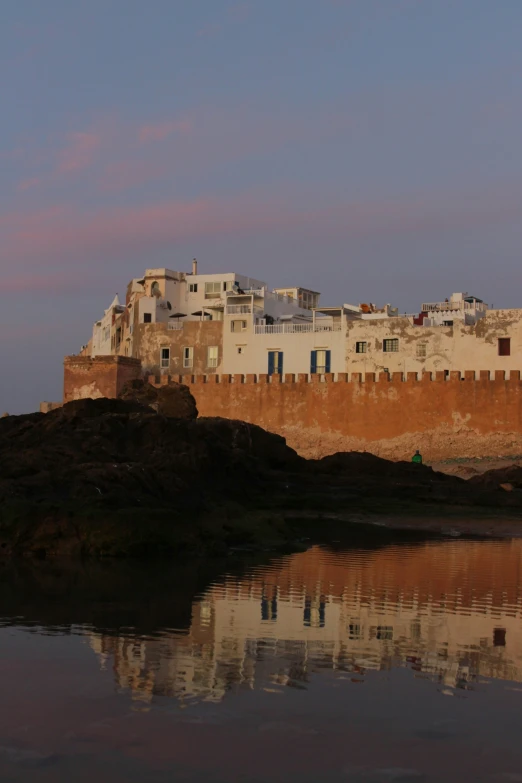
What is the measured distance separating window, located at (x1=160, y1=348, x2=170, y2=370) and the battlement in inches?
113

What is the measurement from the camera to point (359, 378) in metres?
42.9

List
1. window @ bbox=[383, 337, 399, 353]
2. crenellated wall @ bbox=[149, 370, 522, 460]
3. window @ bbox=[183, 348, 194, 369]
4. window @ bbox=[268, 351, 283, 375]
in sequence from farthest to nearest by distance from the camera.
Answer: window @ bbox=[183, 348, 194, 369] < window @ bbox=[268, 351, 283, 375] < window @ bbox=[383, 337, 399, 353] < crenellated wall @ bbox=[149, 370, 522, 460]

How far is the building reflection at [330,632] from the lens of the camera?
663 centimetres

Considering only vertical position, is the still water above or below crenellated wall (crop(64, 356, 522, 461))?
below

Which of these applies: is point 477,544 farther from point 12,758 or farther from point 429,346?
point 429,346

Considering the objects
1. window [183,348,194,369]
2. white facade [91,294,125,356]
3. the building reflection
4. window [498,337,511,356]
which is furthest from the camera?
white facade [91,294,125,356]

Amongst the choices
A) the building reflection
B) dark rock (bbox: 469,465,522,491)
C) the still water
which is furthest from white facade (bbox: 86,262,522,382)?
the still water

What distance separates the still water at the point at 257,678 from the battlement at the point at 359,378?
97.7 ft

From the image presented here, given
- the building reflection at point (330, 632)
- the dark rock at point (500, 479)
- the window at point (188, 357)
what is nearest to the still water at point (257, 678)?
the building reflection at point (330, 632)

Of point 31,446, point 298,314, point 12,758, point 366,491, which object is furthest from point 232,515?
point 298,314

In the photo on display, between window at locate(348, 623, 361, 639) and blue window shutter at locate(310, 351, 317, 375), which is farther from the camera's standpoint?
blue window shutter at locate(310, 351, 317, 375)

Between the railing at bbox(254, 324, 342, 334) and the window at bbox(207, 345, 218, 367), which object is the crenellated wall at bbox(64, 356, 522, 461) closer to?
the window at bbox(207, 345, 218, 367)

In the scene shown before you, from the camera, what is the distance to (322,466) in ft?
73.3

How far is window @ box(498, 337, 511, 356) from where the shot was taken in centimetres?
4400
